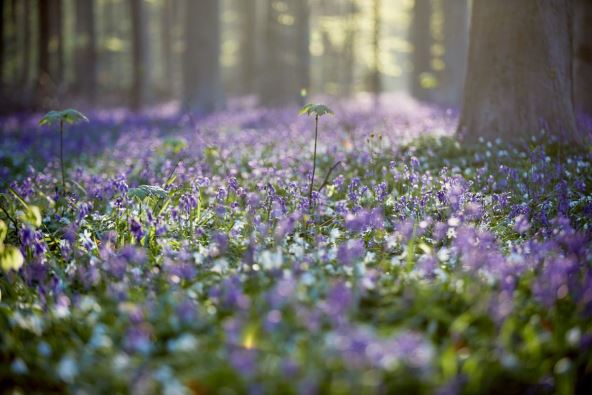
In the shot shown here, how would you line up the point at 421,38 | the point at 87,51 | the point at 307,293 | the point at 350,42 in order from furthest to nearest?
the point at 350,42 < the point at 87,51 < the point at 421,38 < the point at 307,293

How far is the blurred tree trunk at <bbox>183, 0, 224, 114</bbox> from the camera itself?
18219mm

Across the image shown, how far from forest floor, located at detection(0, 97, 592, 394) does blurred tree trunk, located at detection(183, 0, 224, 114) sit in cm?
1287

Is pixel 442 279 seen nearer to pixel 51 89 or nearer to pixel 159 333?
pixel 159 333

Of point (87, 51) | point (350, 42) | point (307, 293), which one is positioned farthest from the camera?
point (350, 42)

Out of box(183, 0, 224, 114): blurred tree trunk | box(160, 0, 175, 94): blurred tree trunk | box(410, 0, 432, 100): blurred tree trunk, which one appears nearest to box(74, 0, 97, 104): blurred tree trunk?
box(160, 0, 175, 94): blurred tree trunk

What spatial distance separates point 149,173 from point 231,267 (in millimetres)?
3138

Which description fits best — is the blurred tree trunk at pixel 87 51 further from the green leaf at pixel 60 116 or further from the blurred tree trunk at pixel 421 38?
the green leaf at pixel 60 116

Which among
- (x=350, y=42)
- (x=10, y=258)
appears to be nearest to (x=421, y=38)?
(x=350, y=42)

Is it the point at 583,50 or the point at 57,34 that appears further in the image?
the point at 57,34

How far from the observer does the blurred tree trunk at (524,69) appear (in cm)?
747

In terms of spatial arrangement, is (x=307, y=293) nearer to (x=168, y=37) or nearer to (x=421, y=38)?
(x=421, y=38)

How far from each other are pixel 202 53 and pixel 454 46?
35.2 feet

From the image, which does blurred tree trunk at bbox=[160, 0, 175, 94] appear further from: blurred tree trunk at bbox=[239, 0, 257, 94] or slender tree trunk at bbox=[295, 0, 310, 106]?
slender tree trunk at bbox=[295, 0, 310, 106]

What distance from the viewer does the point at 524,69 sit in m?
7.53
